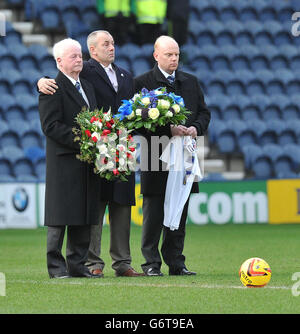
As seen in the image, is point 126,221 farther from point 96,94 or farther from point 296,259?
point 296,259

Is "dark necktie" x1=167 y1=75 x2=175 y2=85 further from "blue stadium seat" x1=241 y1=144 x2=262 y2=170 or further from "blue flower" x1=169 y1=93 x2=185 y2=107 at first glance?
"blue stadium seat" x1=241 y1=144 x2=262 y2=170

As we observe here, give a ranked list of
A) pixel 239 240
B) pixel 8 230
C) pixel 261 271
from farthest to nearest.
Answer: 1. pixel 8 230
2. pixel 239 240
3. pixel 261 271

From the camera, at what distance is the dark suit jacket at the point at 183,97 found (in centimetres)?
775

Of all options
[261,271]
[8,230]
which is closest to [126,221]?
[261,271]

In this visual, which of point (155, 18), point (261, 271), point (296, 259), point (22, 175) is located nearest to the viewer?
point (261, 271)

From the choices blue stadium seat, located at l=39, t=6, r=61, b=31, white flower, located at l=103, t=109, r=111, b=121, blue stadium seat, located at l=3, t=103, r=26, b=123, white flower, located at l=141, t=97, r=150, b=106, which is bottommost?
white flower, located at l=103, t=109, r=111, b=121

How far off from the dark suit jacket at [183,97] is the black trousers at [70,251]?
76 centimetres

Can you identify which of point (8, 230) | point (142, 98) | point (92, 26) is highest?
point (92, 26)

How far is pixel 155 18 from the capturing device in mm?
17234

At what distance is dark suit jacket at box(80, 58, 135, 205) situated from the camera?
25.1 ft

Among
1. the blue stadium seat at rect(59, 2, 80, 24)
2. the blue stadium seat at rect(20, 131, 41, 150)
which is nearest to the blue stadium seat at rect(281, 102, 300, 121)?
the blue stadium seat at rect(59, 2, 80, 24)

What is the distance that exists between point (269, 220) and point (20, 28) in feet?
22.8

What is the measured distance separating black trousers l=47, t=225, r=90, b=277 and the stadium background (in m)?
6.59

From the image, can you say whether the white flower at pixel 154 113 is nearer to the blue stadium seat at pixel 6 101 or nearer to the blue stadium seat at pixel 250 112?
the blue stadium seat at pixel 6 101
